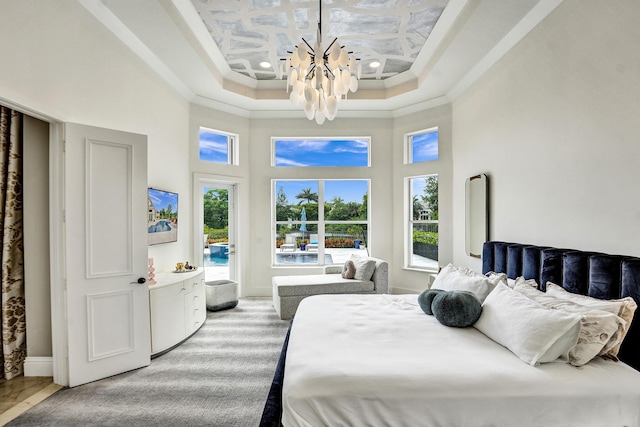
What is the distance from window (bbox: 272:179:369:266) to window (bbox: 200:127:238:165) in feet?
3.04

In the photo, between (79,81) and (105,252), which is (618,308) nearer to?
(105,252)

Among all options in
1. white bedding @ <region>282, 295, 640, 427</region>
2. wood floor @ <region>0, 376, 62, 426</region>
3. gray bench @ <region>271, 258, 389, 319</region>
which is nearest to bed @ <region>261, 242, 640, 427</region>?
white bedding @ <region>282, 295, 640, 427</region>

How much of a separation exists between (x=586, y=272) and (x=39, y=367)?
4343 millimetres

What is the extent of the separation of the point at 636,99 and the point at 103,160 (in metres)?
3.96

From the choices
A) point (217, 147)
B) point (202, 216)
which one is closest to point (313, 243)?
point (202, 216)

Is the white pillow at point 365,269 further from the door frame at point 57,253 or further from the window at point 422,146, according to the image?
the door frame at point 57,253

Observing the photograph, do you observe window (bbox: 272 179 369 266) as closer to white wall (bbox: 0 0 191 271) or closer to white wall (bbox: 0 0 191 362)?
white wall (bbox: 0 0 191 271)

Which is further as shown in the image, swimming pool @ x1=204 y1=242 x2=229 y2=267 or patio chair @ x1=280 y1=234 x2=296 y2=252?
patio chair @ x1=280 y1=234 x2=296 y2=252

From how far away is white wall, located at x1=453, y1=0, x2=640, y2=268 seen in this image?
6.46 ft

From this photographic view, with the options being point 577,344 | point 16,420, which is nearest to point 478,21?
point 577,344

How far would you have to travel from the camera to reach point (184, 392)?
242 cm

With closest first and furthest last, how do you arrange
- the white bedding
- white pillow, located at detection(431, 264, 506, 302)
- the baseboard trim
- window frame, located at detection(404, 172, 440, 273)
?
the white bedding, white pillow, located at detection(431, 264, 506, 302), the baseboard trim, window frame, located at detection(404, 172, 440, 273)

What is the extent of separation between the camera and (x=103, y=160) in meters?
2.71

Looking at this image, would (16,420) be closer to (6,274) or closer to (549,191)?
(6,274)
